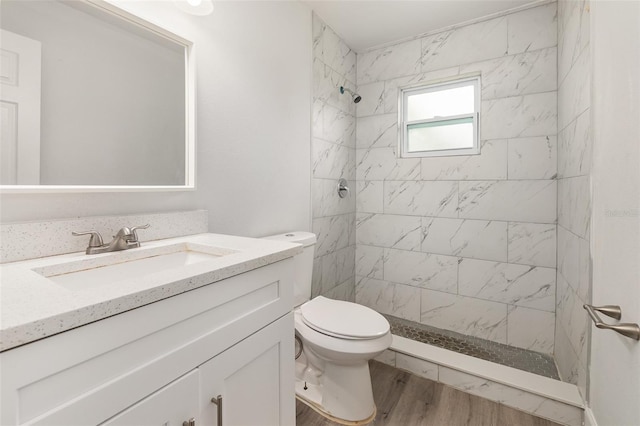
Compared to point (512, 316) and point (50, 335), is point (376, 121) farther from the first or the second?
point (50, 335)

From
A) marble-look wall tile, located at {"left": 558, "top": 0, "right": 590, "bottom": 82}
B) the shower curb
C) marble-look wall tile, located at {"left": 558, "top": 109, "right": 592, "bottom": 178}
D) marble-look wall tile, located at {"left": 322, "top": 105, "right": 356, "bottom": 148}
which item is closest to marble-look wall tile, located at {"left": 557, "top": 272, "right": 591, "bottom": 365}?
the shower curb

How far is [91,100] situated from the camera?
1.03m

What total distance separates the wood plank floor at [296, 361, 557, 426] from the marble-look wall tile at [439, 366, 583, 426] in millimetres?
28

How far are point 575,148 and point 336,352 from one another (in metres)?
1.60

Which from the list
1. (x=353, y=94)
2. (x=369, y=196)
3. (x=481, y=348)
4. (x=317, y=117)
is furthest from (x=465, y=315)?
(x=353, y=94)

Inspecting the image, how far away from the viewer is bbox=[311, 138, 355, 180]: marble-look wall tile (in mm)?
2207

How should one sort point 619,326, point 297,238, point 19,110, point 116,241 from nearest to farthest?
1. point 619,326
2. point 19,110
3. point 116,241
4. point 297,238

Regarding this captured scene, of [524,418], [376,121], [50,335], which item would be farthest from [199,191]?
[524,418]

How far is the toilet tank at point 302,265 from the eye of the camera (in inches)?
65.4

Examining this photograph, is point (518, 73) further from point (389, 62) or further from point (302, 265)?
point (302, 265)

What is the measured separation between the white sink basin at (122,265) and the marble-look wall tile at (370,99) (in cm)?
208

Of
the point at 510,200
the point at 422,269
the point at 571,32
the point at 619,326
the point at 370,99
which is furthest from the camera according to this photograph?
the point at 370,99

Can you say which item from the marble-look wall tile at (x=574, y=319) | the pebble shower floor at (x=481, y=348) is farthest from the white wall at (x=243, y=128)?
the marble-look wall tile at (x=574, y=319)

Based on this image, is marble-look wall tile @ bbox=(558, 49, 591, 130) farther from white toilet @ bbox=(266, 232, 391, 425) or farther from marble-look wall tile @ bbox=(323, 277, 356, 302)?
marble-look wall tile @ bbox=(323, 277, 356, 302)
